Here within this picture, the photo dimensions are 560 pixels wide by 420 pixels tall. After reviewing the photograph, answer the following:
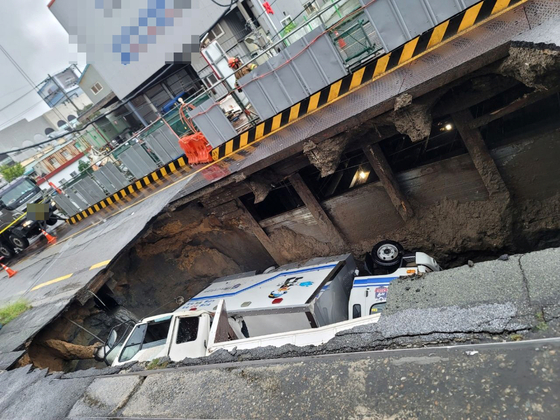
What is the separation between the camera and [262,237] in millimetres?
6859

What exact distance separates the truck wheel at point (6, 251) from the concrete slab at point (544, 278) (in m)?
18.2

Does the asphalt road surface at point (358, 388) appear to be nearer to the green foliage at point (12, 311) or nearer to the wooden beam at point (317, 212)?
the wooden beam at point (317, 212)

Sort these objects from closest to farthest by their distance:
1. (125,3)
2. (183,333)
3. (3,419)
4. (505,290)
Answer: (505,290) → (3,419) → (183,333) → (125,3)

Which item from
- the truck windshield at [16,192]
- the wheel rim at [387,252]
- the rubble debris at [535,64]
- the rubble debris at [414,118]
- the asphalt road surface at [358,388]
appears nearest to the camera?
the asphalt road surface at [358,388]

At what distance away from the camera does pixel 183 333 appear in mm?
4383

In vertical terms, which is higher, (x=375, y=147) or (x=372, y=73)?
(x=372, y=73)

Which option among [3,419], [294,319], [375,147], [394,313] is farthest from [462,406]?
[3,419]

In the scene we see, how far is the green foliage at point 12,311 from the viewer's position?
6621 millimetres

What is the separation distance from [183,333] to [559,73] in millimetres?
5609

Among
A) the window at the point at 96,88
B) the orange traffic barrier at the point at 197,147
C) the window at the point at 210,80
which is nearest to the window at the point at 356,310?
the orange traffic barrier at the point at 197,147

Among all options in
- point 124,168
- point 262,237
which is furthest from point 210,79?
point 262,237

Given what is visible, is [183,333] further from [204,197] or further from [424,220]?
[424,220]

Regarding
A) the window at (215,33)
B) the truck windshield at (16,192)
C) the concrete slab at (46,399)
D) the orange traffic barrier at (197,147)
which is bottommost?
the concrete slab at (46,399)

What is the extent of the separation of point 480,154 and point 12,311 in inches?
390
